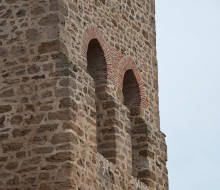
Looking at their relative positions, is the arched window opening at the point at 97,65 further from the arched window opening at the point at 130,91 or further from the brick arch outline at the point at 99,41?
the arched window opening at the point at 130,91

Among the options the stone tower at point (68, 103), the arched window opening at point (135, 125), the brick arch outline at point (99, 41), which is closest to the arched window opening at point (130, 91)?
the arched window opening at point (135, 125)

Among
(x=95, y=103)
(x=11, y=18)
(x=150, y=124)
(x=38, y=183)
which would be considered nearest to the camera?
(x=38, y=183)

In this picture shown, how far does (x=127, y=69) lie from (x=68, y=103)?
2917 mm

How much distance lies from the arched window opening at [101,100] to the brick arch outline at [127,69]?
47 cm

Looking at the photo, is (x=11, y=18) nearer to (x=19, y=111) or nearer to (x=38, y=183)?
(x=19, y=111)

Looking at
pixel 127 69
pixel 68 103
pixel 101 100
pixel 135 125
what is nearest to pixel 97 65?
pixel 101 100

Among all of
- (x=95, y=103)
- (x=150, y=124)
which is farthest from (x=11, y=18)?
(x=150, y=124)

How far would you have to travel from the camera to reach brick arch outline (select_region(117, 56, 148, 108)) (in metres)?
16.0

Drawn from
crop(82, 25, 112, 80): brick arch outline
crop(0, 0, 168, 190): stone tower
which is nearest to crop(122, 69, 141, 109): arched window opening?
crop(0, 0, 168, 190): stone tower

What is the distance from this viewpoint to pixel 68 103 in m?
13.6

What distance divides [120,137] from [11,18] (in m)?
2.88

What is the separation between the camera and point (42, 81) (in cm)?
1387

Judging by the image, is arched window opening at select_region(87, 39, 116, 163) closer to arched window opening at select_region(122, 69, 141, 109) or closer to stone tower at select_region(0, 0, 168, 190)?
stone tower at select_region(0, 0, 168, 190)

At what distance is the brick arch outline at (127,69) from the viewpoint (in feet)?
52.4
